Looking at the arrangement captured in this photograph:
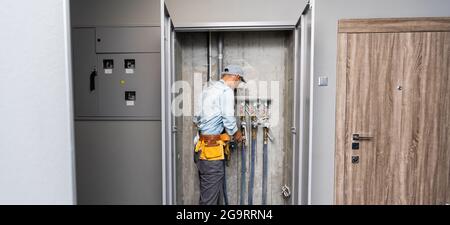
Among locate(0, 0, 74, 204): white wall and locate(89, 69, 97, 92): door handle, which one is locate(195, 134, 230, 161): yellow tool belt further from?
locate(89, 69, 97, 92): door handle

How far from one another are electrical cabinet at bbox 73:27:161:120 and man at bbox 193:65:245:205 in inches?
19.6

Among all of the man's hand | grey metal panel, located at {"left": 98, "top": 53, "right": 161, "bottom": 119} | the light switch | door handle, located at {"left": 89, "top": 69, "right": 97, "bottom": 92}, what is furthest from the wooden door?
door handle, located at {"left": 89, "top": 69, "right": 97, "bottom": 92}

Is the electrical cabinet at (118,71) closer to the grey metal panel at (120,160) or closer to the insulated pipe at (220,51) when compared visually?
the grey metal panel at (120,160)

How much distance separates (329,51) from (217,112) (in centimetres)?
115

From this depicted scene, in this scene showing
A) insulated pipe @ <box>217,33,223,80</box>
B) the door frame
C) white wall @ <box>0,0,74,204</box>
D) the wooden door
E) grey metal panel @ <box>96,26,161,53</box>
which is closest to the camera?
white wall @ <box>0,0,74,204</box>

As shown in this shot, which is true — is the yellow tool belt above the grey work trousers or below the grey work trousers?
above

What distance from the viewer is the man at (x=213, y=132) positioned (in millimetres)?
1860

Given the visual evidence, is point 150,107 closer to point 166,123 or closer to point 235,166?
point 166,123

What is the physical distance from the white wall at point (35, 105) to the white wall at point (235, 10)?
3.89 ft

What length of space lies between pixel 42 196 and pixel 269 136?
6.06ft

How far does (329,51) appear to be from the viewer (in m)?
1.90

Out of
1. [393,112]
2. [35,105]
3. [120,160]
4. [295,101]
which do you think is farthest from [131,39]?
[393,112]

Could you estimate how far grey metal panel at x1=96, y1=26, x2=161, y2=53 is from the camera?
6.56 ft

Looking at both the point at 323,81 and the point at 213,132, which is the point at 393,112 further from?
the point at 213,132
